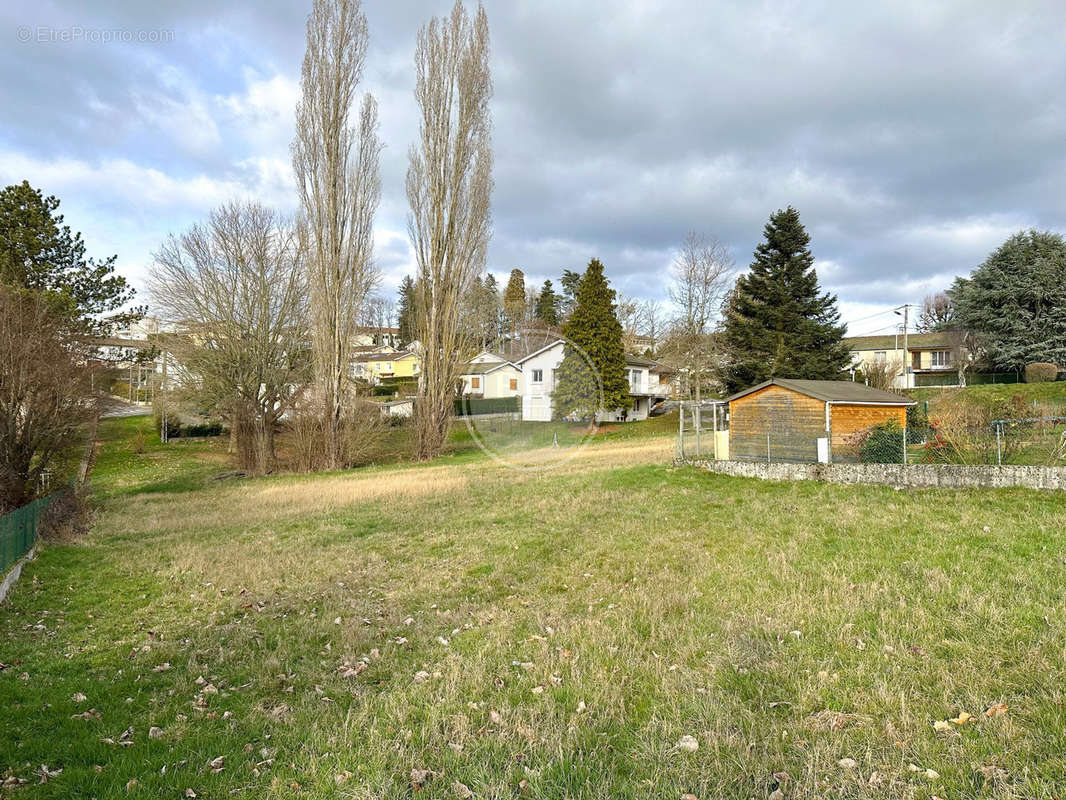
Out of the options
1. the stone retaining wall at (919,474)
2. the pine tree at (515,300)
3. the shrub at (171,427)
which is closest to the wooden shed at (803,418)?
the stone retaining wall at (919,474)

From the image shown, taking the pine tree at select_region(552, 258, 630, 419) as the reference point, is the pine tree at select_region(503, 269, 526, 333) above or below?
above

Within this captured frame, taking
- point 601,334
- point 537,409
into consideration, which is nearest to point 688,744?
point 537,409

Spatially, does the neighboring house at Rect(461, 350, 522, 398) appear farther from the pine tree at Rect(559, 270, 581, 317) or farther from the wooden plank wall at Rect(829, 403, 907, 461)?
the pine tree at Rect(559, 270, 581, 317)

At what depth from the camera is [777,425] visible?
18.0 m

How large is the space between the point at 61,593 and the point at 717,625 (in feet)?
33.6

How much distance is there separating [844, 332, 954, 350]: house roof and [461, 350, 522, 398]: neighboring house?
43.0m

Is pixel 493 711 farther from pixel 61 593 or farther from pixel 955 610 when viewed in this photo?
pixel 61 593

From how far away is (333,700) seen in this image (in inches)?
207

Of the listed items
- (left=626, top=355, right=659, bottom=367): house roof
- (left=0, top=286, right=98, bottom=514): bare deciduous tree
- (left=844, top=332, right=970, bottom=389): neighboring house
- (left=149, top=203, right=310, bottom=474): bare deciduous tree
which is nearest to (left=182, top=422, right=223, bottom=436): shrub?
(left=149, top=203, right=310, bottom=474): bare deciduous tree

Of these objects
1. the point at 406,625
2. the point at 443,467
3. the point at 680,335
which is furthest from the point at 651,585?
the point at 680,335

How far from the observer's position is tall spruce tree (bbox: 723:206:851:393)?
3572cm

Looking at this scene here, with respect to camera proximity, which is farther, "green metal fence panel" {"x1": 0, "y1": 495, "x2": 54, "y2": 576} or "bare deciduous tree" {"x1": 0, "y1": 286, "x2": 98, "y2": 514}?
"bare deciduous tree" {"x1": 0, "y1": 286, "x2": 98, "y2": 514}

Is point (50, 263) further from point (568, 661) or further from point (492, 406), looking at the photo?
point (568, 661)

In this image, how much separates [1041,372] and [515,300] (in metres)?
52.2
